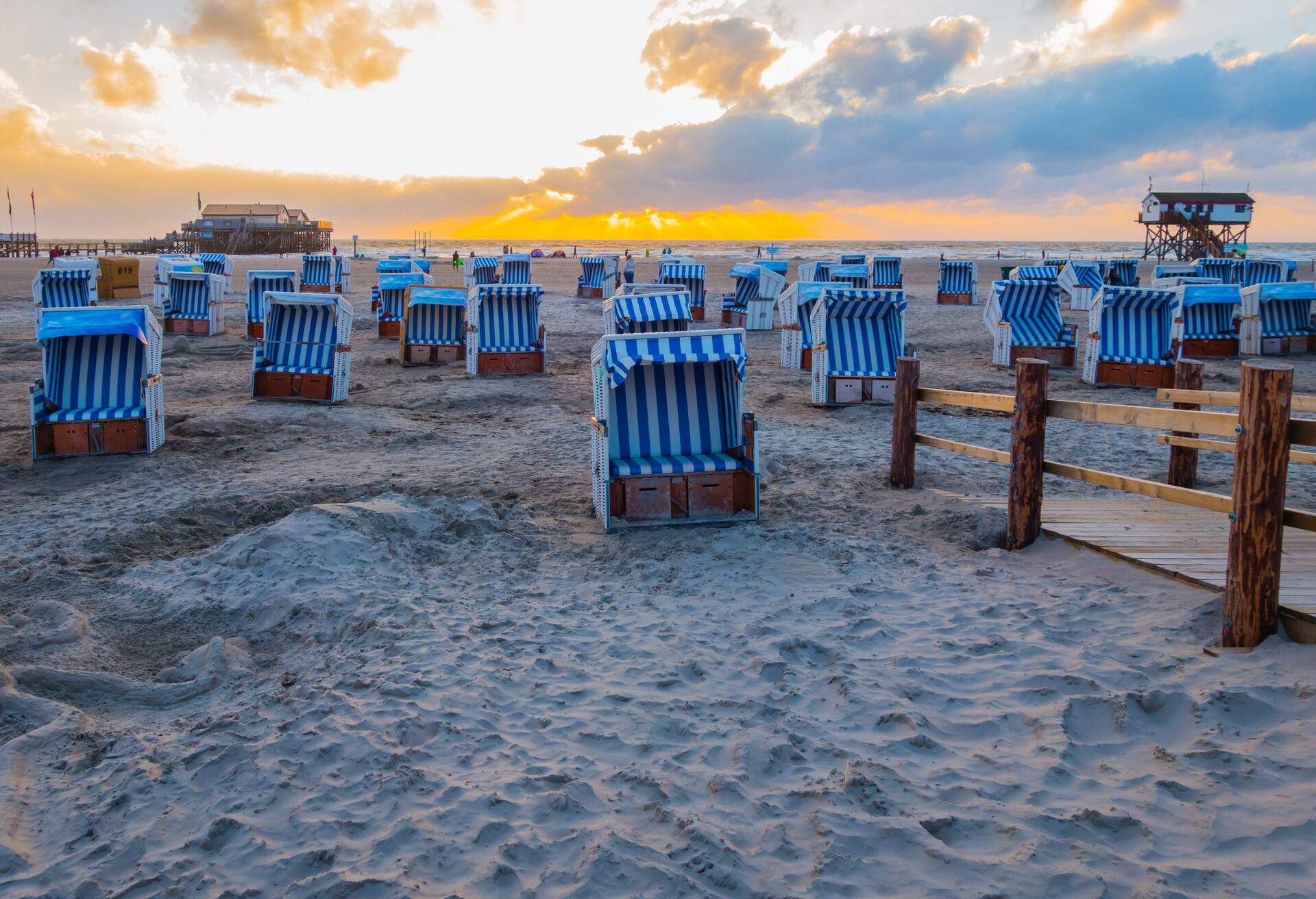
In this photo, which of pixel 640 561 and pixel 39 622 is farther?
pixel 640 561

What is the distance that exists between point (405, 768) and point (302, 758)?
44 cm

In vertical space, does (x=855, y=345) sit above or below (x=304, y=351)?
above

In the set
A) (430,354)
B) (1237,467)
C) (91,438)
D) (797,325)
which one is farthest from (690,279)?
(1237,467)

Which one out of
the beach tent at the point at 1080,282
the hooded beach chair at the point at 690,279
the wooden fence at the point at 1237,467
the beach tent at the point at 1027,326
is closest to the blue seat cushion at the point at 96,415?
the wooden fence at the point at 1237,467

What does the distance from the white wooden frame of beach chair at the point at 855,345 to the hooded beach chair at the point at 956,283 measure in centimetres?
1725

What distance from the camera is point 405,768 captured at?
148 inches

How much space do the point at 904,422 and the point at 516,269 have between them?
696 inches

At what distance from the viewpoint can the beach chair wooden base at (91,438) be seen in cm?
886

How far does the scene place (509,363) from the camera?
14273 millimetres

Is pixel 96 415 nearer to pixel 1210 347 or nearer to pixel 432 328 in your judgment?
pixel 432 328

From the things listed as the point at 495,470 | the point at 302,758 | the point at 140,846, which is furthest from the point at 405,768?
the point at 495,470

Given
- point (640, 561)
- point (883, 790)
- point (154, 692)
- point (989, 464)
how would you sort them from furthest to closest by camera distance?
1. point (989, 464)
2. point (640, 561)
3. point (154, 692)
4. point (883, 790)

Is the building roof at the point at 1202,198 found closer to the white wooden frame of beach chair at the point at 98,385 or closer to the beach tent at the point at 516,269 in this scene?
the beach tent at the point at 516,269

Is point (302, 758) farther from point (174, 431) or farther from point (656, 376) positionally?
point (174, 431)
